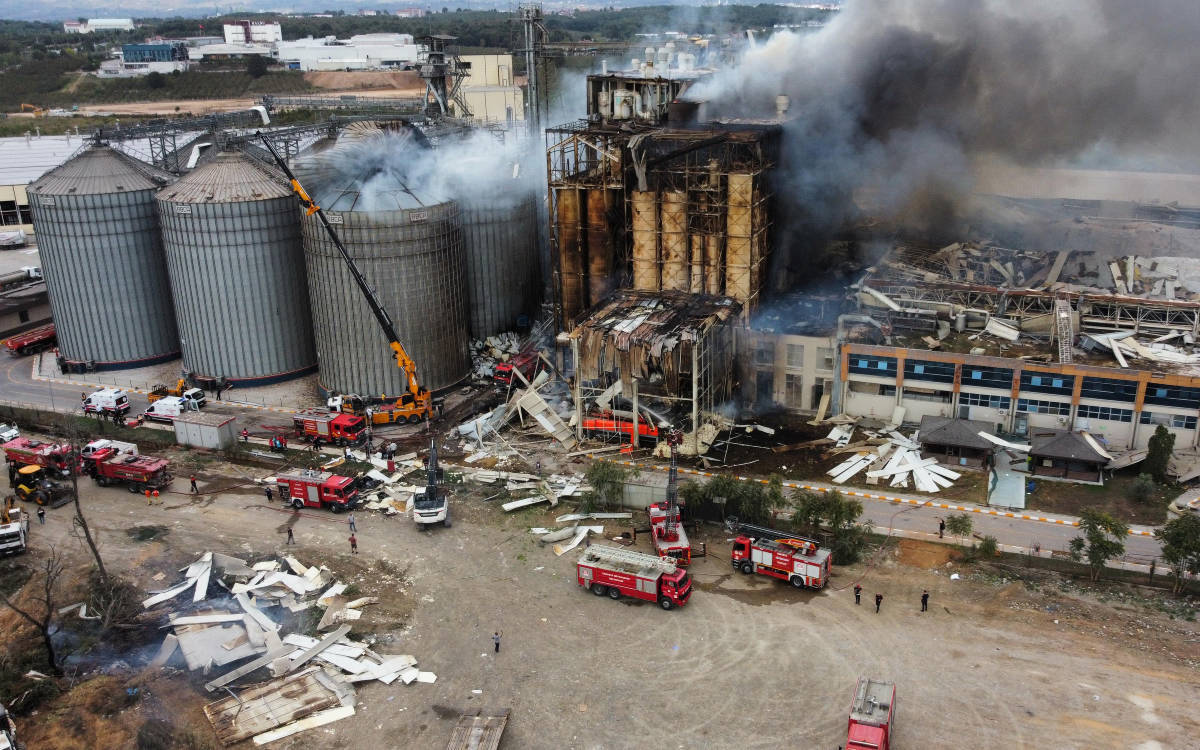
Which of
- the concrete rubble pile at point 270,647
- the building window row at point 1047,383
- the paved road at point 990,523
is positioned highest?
the building window row at point 1047,383

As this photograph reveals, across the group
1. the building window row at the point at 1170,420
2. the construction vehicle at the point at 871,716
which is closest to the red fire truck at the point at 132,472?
the construction vehicle at the point at 871,716

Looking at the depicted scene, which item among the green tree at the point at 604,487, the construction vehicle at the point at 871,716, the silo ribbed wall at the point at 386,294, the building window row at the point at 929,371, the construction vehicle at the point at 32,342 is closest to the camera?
the construction vehicle at the point at 871,716

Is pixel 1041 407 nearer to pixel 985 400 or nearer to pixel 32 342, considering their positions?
pixel 985 400

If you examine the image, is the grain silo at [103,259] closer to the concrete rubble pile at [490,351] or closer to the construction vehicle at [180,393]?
the construction vehicle at [180,393]

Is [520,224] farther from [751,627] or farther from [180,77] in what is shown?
[180,77]

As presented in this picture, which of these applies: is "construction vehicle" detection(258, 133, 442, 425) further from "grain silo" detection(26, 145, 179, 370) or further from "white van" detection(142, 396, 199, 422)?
"grain silo" detection(26, 145, 179, 370)

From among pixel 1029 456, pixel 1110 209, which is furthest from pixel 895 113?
pixel 1029 456

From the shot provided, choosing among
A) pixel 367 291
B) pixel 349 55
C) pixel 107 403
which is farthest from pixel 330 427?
pixel 349 55
